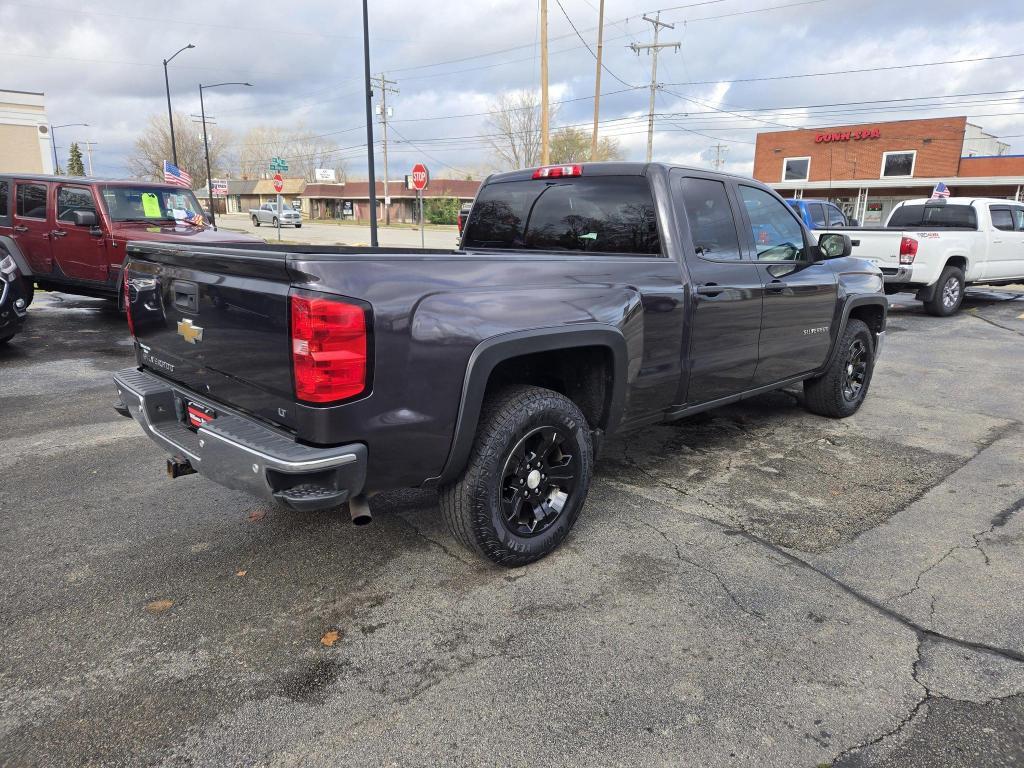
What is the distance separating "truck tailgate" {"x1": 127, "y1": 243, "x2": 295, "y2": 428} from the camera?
258cm

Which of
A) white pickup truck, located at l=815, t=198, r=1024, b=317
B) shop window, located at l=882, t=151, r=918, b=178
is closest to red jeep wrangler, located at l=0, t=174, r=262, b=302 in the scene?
white pickup truck, located at l=815, t=198, r=1024, b=317

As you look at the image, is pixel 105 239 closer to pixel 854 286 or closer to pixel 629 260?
pixel 629 260

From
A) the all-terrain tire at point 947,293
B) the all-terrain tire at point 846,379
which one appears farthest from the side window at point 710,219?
the all-terrain tire at point 947,293

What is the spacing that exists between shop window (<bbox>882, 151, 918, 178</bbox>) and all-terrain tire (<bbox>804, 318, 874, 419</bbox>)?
41.6 m

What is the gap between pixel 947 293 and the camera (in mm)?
12109

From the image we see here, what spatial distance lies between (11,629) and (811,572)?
3.42m

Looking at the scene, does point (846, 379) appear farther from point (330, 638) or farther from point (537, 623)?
point (330, 638)

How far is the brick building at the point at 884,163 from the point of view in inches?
1489

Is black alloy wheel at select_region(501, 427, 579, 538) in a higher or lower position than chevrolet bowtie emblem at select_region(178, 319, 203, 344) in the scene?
lower

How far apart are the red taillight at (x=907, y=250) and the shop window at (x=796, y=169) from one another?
3641cm

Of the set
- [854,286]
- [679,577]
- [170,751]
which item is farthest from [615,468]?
[170,751]

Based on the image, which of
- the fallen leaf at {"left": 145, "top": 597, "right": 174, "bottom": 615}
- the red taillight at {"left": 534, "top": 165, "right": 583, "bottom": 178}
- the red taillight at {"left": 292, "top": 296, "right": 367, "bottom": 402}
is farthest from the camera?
the red taillight at {"left": 534, "top": 165, "right": 583, "bottom": 178}

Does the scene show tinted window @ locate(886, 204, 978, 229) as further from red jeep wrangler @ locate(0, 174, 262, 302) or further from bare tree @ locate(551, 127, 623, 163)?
bare tree @ locate(551, 127, 623, 163)

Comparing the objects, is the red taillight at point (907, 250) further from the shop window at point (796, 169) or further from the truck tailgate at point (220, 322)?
the shop window at point (796, 169)
